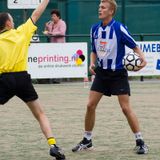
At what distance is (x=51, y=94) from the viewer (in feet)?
56.1

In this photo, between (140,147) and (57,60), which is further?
(57,60)

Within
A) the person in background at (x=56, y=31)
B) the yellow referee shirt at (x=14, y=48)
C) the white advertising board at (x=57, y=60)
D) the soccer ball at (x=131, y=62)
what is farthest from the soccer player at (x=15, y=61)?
the person in background at (x=56, y=31)

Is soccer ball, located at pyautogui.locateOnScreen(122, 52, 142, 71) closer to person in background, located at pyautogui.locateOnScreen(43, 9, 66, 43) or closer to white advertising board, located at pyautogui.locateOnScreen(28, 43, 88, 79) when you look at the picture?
white advertising board, located at pyautogui.locateOnScreen(28, 43, 88, 79)

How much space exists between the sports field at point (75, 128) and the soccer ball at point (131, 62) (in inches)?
42.4

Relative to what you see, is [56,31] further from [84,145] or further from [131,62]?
[84,145]

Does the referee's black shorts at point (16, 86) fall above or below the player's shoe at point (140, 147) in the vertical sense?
above

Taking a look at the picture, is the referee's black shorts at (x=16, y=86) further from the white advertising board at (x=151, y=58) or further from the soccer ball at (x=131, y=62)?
the white advertising board at (x=151, y=58)

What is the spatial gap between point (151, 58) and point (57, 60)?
2808mm

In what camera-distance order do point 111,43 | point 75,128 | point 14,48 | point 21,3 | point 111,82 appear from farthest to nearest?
point 21,3, point 75,128, point 111,82, point 111,43, point 14,48

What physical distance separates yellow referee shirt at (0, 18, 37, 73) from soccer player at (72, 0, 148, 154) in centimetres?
111

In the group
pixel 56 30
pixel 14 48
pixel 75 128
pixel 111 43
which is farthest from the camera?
pixel 56 30

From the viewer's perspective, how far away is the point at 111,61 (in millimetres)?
9188

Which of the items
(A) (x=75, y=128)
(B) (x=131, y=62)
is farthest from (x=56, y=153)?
(A) (x=75, y=128)

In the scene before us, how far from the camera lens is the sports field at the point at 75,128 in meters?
9.14
